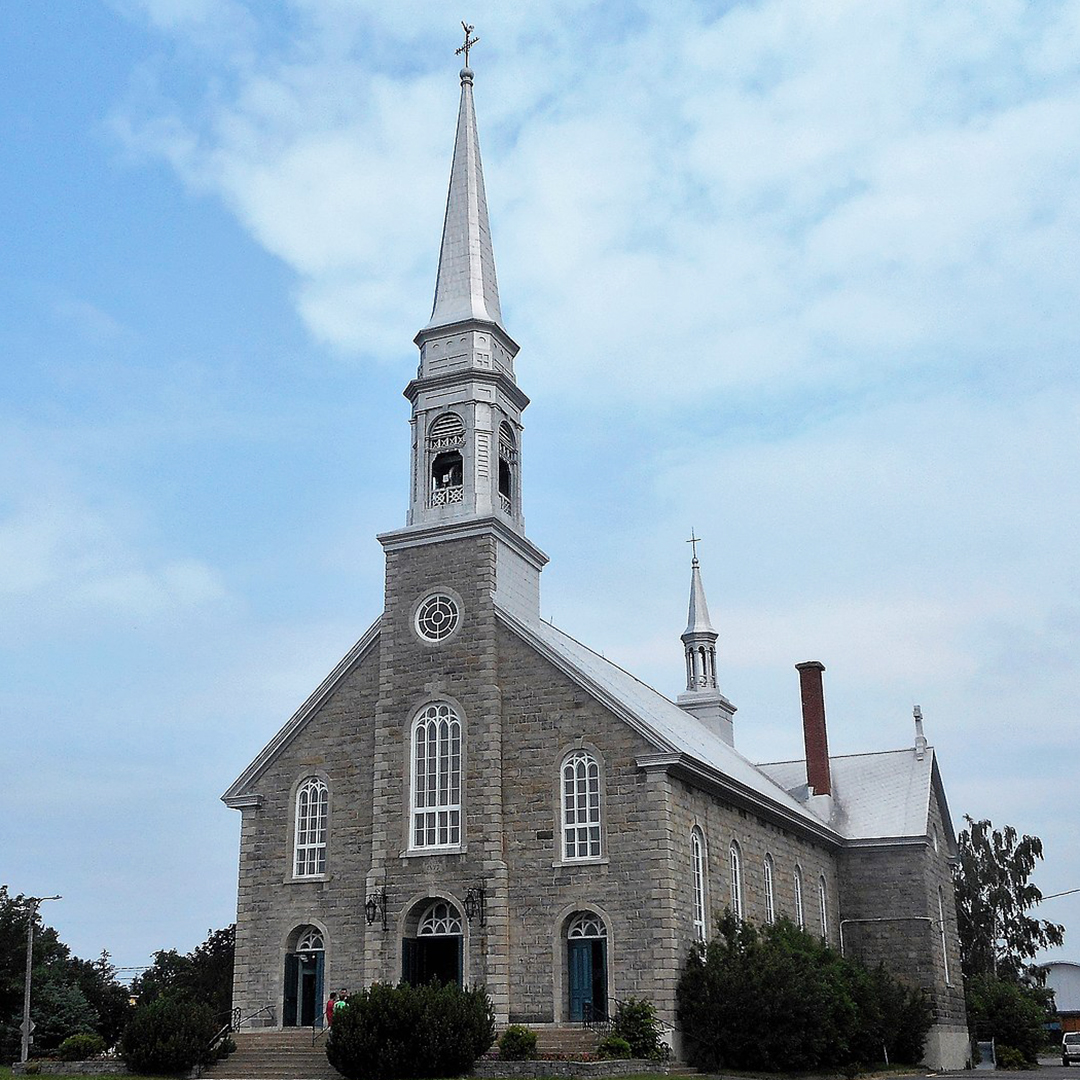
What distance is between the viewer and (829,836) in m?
44.1

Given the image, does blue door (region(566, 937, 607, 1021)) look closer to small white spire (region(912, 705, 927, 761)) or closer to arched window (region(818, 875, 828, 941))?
arched window (region(818, 875, 828, 941))

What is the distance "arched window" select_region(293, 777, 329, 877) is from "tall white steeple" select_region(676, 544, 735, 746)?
23.8 meters

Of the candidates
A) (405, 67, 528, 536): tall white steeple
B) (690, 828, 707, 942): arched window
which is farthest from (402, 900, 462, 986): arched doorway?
(405, 67, 528, 536): tall white steeple

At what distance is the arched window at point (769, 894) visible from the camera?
1495 inches

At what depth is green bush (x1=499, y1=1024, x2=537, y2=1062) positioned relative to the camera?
28172 mm

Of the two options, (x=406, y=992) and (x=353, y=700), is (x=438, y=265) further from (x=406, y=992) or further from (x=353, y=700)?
(x=406, y=992)

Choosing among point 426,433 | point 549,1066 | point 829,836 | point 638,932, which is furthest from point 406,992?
point 829,836

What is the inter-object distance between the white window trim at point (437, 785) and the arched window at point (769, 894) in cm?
1003

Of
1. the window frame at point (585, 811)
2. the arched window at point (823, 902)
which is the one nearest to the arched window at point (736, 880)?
the window frame at point (585, 811)

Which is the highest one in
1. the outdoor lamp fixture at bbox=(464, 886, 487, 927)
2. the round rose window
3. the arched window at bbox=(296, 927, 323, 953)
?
the round rose window

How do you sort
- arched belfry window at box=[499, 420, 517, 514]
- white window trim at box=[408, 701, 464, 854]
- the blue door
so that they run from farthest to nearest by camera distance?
arched belfry window at box=[499, 420, 517, 514]
white window trim at box=[408, 701, 464, 854]
the blue door

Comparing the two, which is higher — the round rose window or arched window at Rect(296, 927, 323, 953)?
the round rose window

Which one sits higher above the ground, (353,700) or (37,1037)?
(353,700)

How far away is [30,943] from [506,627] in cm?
2431
